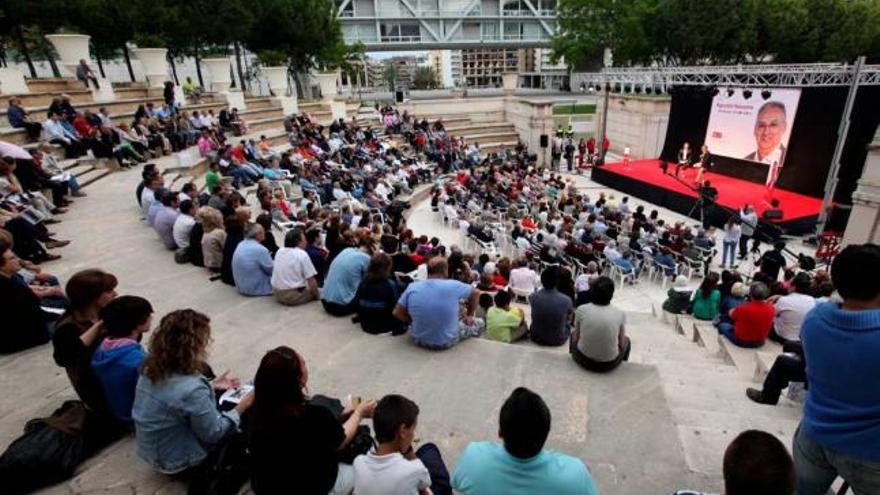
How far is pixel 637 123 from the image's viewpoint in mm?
24922

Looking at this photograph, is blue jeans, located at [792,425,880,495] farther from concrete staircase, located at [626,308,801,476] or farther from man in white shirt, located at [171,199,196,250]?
man in white shirt, located at [171,199,196,250]

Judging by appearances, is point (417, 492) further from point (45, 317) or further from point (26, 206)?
point (26, 206)

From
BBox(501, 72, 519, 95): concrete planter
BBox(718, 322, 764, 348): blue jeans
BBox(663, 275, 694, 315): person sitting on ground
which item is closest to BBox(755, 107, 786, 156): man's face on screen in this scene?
BBox(663, 275, 694, 315): person sitting on ground

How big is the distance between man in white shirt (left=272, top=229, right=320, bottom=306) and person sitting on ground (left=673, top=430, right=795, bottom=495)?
4.68m

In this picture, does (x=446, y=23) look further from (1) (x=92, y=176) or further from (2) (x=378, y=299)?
(2) (x=378, y=299)

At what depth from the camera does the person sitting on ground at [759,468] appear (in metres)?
1.63

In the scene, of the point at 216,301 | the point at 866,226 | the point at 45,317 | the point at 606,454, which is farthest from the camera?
the point at 866,226

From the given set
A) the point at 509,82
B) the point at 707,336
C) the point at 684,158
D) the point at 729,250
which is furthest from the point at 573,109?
the point at 707,336

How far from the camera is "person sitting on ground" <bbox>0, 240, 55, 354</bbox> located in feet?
12.4

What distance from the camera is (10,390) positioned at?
360 centimetres

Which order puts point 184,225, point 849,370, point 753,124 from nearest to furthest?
point 849,370 → point 184,225 → point 753,124

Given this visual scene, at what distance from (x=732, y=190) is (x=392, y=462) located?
18.2 metres

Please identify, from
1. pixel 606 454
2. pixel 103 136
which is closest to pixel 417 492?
pixel 606 454

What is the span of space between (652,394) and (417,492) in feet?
8.15
